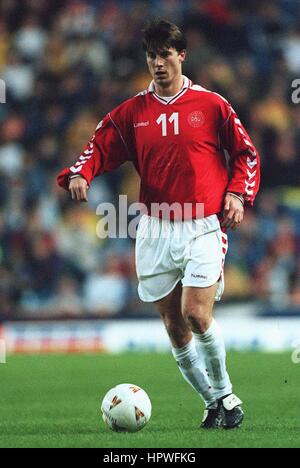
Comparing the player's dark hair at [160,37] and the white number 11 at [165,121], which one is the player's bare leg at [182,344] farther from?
the player's dark hair at [160,37]

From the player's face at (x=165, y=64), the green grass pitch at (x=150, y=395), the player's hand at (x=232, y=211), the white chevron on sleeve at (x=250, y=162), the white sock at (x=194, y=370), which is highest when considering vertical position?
the player's face at (x=165, y=64)

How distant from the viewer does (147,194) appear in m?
7.13

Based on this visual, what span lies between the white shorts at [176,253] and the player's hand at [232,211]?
0.44 feet

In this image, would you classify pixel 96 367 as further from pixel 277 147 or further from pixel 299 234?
pixel 277 147

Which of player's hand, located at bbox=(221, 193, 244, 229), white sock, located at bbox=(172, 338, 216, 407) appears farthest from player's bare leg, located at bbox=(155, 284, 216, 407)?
player's hand, located at bbox=(221, 193, 244, 229)

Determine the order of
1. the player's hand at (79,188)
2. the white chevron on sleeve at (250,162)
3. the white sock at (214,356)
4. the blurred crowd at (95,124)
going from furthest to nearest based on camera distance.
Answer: the blurred crowd at (95,124) → the white chevron on sleeve at (250,162) → the player's hand at (79,188) → the white sock at (214,356)

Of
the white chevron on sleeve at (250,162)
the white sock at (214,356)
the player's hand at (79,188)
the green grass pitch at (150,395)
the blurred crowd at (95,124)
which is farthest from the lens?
the blurred crowd at (95,124)

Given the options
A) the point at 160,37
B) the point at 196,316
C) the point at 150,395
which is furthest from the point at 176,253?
the point at 150,395

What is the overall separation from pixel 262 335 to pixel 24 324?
3.05 m

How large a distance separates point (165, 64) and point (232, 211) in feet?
3.27

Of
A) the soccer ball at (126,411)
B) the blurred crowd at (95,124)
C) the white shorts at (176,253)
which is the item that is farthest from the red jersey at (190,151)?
the blurred crowd at (95,124)

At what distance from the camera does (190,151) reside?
6988mm

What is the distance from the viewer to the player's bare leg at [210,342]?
6746mm

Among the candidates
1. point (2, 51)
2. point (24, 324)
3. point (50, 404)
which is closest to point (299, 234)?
point (24, 324)
